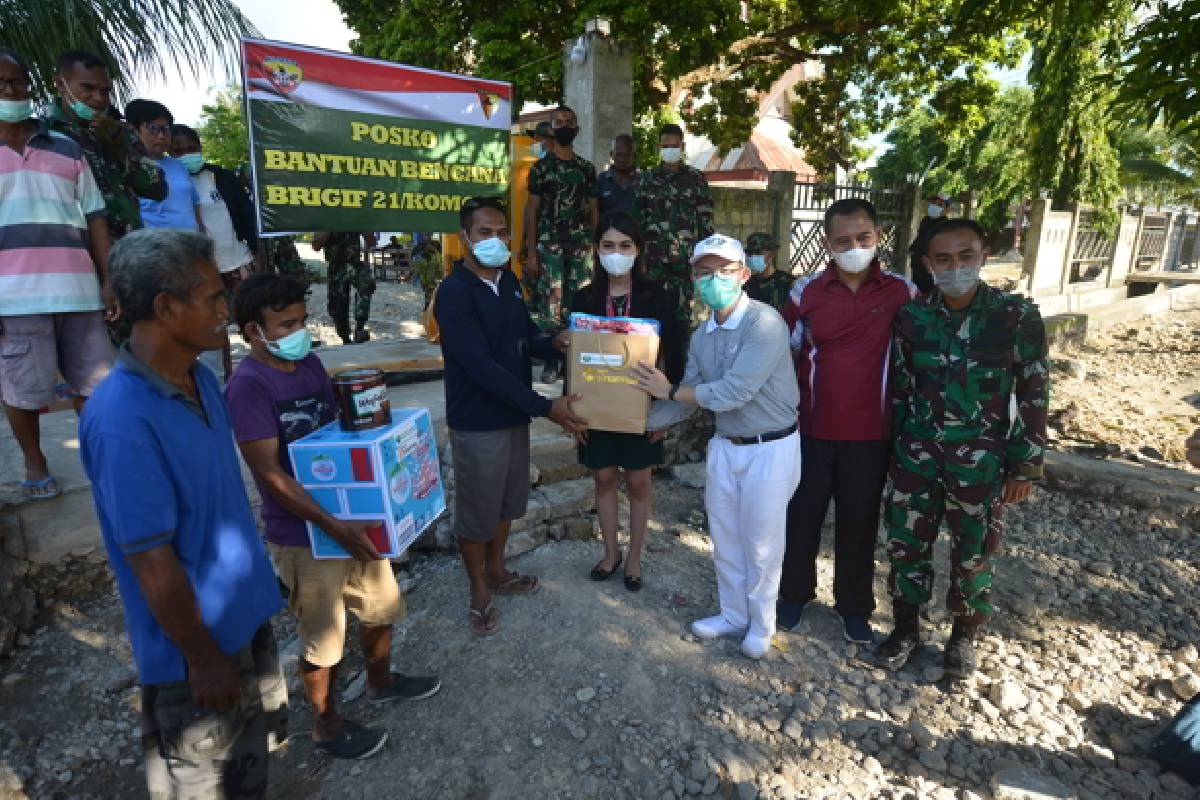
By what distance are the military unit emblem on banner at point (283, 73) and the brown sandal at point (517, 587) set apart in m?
3.18

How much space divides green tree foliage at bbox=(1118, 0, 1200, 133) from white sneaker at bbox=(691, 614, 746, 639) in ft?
11.1

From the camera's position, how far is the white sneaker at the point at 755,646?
3.11 meters

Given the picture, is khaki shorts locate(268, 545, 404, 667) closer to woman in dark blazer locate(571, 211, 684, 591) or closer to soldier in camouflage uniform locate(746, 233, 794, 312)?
woman in dark blazer locate(571, 211, 684, 591)

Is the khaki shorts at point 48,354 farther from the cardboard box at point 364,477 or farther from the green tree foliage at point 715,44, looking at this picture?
the green tree foliage at point 715,44

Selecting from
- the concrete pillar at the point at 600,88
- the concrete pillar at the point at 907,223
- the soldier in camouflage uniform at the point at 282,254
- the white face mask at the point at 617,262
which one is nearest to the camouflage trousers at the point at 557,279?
the soldier in camouflage uniform at the point at 282,254

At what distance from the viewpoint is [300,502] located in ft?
6.91

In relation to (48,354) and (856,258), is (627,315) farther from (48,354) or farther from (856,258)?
(48,354)

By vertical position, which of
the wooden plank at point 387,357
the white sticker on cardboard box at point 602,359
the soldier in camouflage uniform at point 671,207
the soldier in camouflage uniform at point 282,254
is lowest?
the wooden plank at point 387,357

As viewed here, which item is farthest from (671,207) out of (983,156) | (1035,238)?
(983,156)

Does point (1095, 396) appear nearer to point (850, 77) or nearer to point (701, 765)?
point (701, 765)

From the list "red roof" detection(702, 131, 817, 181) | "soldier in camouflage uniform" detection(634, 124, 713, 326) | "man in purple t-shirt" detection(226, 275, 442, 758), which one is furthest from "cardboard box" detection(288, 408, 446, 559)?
"red roof" detection(702, 131, 817, 181)

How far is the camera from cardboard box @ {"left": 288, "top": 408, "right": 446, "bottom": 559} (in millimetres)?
2127

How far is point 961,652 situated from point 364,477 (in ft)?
8.88

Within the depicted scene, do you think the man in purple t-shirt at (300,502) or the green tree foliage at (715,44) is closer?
the man in purple t-shirt at (300,502)
